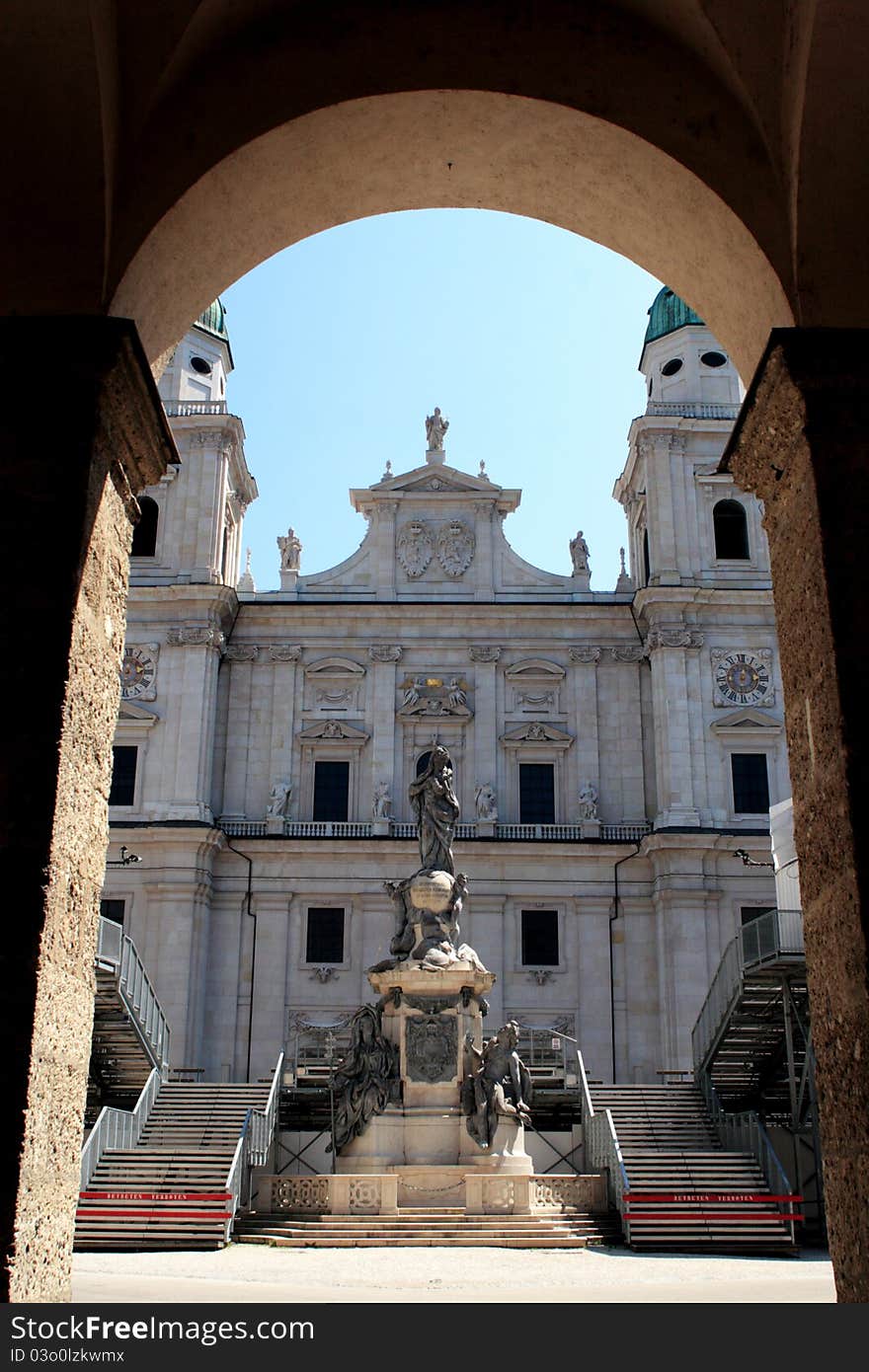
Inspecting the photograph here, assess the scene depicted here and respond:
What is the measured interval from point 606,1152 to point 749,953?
13.9 ft

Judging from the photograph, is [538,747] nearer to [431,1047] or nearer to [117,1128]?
[431,1047]

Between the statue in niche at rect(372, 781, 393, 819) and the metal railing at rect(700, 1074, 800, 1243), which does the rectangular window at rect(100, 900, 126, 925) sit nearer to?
the statue in niche at rect(372, 781, 393, 819)

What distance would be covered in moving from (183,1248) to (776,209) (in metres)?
15.5

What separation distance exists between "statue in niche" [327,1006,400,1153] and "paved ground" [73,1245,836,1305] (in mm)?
3776

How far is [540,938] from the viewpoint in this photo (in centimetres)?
3534

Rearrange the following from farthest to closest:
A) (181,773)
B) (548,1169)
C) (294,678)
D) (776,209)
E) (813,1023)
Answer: (294,678), (181,773), (548,1169), (776,209), (813,1023)

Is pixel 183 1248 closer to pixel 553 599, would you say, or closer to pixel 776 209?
pixel 776 209

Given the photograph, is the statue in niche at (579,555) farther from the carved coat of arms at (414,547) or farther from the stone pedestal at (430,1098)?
the stone pedestal at (430,1098)

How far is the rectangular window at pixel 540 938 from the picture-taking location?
115 ft

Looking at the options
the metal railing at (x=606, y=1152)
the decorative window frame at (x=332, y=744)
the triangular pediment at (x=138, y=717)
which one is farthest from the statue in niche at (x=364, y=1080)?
the triangular pediment at (x=138, y=717)

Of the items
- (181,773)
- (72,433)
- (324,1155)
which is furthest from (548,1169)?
(72,433)

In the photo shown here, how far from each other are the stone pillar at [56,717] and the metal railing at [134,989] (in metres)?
15.6

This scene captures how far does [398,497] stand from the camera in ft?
128

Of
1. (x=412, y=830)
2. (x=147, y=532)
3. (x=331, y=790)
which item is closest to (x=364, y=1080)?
(x=412, y=830)
